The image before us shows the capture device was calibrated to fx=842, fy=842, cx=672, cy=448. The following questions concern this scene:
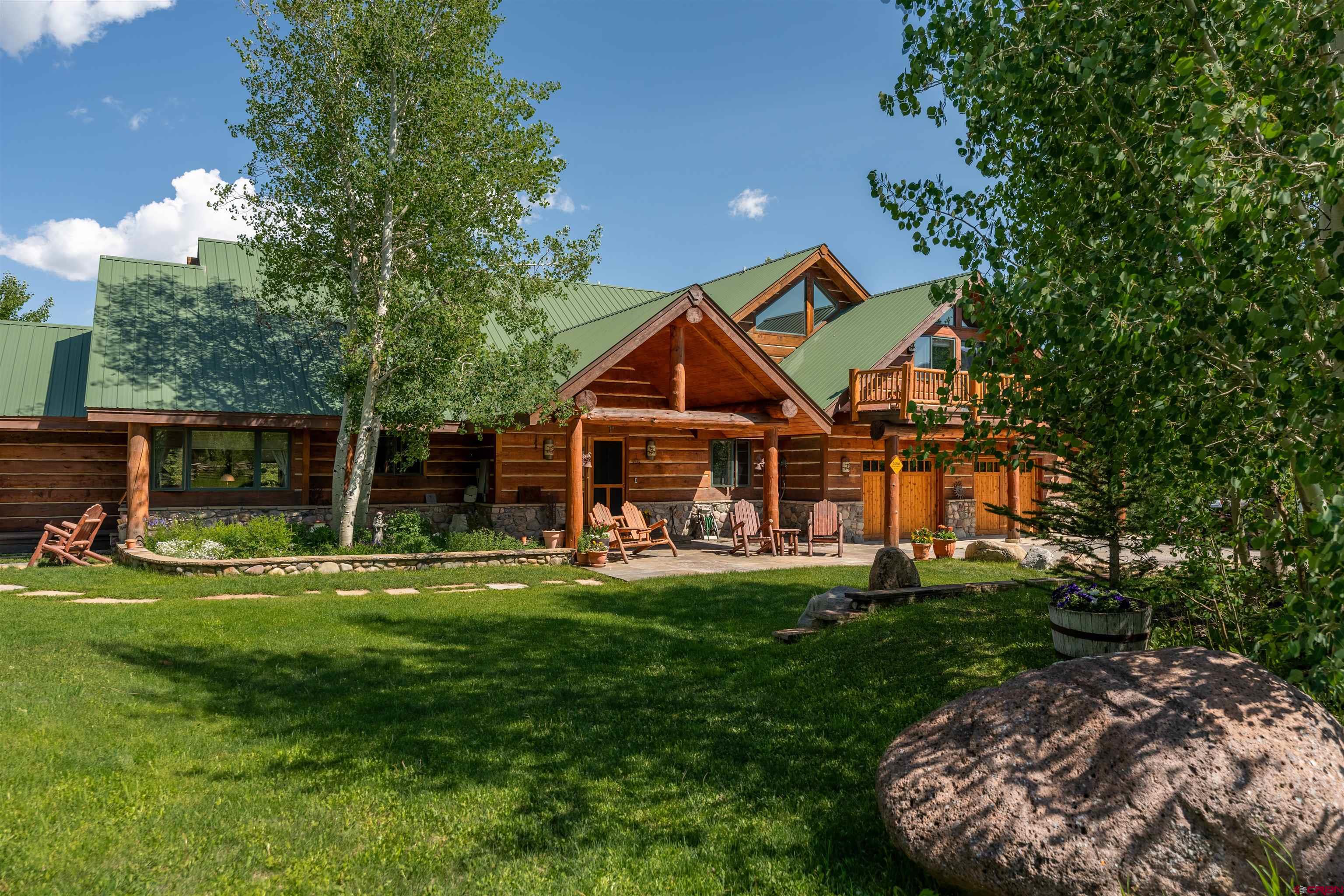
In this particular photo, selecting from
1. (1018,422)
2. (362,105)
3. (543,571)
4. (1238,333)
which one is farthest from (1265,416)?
(362,105)

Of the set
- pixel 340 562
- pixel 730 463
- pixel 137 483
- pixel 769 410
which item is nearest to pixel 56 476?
pixel 137 483

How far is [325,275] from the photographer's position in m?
15.7

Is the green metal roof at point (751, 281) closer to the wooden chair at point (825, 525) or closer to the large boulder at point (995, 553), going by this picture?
the wooden chair at point (825, 525)

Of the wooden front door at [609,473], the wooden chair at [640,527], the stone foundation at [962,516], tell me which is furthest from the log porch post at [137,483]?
the stone foundation at [962,516]

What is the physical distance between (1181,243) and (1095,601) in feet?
11.2

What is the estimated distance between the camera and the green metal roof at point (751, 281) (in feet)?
72.7

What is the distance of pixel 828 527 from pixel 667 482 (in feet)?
14.9

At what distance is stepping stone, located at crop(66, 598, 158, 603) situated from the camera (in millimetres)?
10344

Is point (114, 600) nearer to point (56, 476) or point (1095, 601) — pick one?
point (56, 476)

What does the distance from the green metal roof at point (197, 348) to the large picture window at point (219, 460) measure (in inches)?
52.1

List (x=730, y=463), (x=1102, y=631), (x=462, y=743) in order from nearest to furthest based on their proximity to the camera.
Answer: (x=462, y=743) → (x=1102, y=631) → (x=730, y=463)

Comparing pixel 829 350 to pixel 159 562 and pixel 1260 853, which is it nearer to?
pixel 159 562

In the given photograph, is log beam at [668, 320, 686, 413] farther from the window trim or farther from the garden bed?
the window trim

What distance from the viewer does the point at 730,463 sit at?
2170 cm
